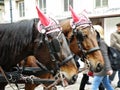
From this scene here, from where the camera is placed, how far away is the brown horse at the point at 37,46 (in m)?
3.73

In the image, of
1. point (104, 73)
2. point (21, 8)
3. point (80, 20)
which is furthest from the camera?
point (21, 8)

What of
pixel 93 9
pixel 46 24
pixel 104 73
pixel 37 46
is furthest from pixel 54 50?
pixel 93 9

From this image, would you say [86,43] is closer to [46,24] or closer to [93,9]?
[46,24]

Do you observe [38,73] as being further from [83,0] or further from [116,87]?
[83,0]

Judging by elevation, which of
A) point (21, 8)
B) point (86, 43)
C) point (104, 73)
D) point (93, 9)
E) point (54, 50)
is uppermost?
point (54, 50)

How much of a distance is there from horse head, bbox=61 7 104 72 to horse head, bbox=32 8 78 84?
1294 mm

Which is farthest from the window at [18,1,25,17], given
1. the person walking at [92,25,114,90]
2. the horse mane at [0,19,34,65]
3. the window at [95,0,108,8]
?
the horse mane at [0,19,34,65]

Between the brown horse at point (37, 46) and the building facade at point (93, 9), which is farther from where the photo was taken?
the building facade at point (93, 9)

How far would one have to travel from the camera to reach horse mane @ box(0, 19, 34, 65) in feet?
12.8

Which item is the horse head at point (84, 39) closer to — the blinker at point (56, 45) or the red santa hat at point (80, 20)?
the red santa hat at point (80, 20)

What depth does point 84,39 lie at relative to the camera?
5164 mm

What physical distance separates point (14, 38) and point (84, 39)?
153 cm

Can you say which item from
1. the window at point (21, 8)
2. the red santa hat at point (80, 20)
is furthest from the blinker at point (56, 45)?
the window at point (21, 8)

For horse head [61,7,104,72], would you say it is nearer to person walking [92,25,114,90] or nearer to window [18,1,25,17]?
person walking [92,25,114,90]
